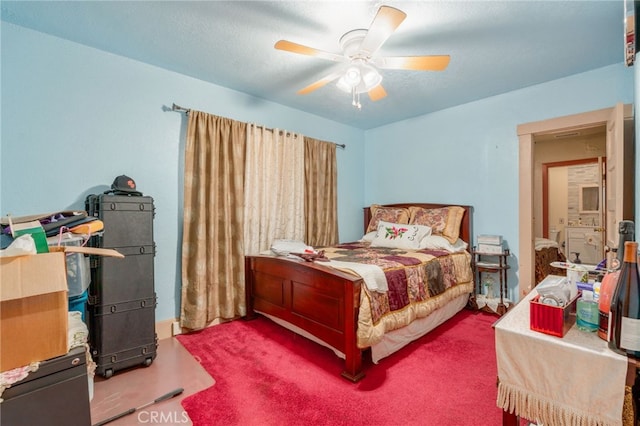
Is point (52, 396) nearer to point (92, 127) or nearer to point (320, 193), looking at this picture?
point (92, 127)

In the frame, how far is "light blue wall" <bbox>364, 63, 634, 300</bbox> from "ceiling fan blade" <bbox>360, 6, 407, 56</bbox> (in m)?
2.27

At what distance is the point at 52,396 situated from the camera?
94 centimetres

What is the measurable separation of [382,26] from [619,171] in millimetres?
1965

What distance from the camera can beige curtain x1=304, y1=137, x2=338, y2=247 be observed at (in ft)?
12.2

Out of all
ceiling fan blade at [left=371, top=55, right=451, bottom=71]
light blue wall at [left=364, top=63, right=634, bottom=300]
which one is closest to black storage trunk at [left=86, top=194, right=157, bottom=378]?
ceiling fan blade at [left=371, top=55, right=451, bottom=71]

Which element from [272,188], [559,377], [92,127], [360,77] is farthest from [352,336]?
[92,127]

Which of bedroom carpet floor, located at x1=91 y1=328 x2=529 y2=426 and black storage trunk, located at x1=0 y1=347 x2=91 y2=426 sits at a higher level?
black storage trunk, located at x1=0 y1=347 x2=91 y2=426


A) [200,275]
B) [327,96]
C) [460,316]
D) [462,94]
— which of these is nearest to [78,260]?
[200,275]

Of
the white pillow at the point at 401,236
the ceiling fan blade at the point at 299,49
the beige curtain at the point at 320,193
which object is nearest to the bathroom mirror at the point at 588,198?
the white pillow at the point at 401,236

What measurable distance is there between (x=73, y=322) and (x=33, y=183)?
4.84ft

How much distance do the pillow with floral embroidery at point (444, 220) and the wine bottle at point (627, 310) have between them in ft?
8.23

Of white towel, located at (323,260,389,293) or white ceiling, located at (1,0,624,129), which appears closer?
white ceiling, located at (1,0,624,129)

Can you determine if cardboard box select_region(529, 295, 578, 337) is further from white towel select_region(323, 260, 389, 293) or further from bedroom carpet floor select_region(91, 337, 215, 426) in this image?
bedroom carpet floor select_region(91, 337, 215, 426)

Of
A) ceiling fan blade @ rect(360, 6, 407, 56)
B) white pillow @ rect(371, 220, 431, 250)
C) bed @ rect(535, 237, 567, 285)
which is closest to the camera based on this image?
ceiling fan blade @ rect(360, 6, 407, 56)
